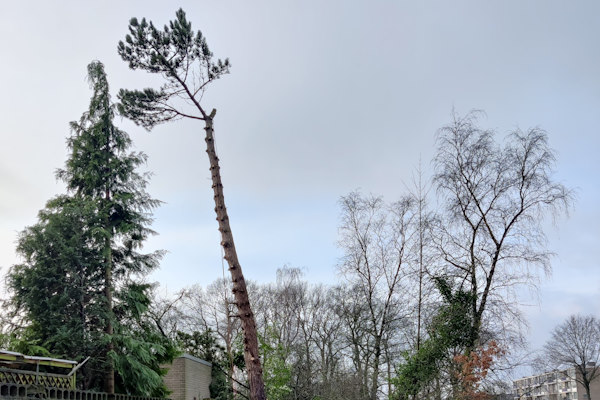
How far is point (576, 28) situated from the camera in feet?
43.5

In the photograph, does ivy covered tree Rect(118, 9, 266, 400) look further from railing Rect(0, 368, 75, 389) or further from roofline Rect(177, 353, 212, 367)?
roofline Rect(177, 353, 212, 367)

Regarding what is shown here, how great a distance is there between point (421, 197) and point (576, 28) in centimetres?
813

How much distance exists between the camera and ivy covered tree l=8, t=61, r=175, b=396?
15.8 m

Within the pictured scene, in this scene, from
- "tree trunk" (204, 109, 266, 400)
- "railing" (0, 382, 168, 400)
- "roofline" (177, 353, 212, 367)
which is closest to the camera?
"railing" (0, 382, 168, 400)

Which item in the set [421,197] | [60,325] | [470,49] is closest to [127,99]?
[60,325]

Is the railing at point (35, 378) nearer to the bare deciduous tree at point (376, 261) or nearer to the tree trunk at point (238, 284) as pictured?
the tree trunk at point (238, 284)

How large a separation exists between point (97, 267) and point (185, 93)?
9.04 metres

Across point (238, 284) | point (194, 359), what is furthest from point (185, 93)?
point (194, 359)

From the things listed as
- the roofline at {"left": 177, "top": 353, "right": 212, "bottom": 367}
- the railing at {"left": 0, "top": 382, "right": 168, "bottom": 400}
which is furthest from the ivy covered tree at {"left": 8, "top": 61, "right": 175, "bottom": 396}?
the railing at {"left": 0, "top": 382, "right": 168, "bottom": 400}

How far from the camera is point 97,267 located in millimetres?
17000

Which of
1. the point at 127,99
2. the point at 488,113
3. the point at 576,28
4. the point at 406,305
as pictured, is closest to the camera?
the point at 127,99

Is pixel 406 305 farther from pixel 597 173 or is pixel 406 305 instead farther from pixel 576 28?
pixel 576 28

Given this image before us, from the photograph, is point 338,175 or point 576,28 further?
point 338,175

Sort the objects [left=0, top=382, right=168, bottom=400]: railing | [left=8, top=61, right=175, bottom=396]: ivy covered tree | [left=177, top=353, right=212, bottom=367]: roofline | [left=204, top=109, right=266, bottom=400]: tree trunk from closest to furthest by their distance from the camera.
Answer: [left=0, top=382, right=168, bottom=400]: railing
[left=204, top=109, right=266, bottom=400]: tree trunk
[left=8, top=61, right=175, bottom=396]: ivy covered tree
[left=177, top=353, right=212, bottom=367]: roofline
